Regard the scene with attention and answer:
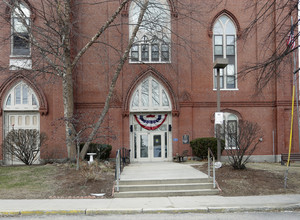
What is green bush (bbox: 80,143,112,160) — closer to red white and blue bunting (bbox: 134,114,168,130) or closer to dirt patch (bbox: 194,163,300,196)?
red white and blue bunting (bbox: 134,114,168,130)

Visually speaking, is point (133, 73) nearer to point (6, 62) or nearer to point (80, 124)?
point (80, 124)

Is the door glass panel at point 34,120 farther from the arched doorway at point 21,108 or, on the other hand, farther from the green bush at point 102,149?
the green bush at point 102,149

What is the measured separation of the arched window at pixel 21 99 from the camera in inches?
760

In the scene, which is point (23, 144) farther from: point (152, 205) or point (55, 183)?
point (152, 205)

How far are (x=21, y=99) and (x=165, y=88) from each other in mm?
9153

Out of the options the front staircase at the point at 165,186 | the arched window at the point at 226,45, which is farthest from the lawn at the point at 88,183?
the arched window at the point at 226,45

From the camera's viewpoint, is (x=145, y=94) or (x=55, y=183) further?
(x=145, y=94)

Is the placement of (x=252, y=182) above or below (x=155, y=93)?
below

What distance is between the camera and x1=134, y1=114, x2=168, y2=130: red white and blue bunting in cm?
2059

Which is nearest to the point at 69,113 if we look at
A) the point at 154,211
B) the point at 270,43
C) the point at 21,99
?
the point at 21,99

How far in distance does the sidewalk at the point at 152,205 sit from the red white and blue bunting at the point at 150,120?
35.6 ft

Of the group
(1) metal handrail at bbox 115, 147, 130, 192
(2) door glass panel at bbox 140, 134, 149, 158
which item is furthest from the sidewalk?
(2) door glass panel at bbox 140, 134, 149, 158

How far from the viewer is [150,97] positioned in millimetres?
20391

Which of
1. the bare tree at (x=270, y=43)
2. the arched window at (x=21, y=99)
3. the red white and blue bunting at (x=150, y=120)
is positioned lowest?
the red white and blue bunting at (x=150, y=120)
